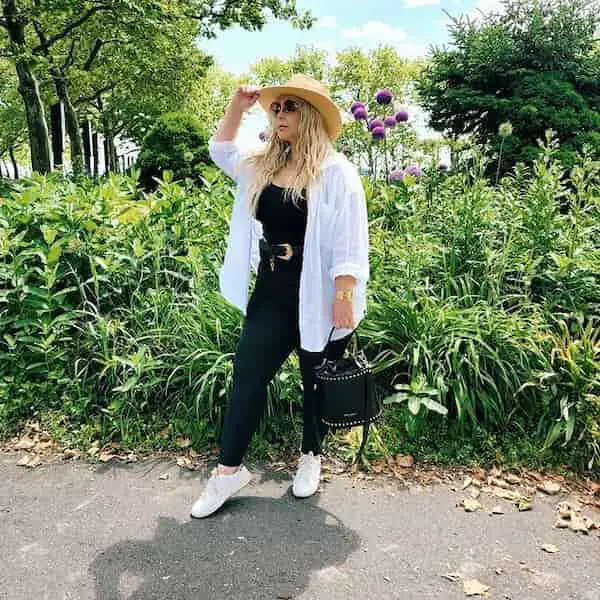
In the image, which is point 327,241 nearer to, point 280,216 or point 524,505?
point 280,216

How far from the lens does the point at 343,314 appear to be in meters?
2.49

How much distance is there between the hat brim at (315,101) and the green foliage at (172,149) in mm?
6542

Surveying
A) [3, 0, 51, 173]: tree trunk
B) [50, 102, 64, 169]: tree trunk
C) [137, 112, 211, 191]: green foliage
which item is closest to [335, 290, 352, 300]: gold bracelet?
[137, 112, 211, 191]: green foliage

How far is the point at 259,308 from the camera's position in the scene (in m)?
2.70

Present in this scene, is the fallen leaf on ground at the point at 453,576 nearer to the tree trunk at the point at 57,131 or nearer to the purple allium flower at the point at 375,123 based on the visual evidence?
the purple allium flower at the point at 375,123

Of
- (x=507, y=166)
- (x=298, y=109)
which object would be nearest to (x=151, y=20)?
(x=507, y=166)

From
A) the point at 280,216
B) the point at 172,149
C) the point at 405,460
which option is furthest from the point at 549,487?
the point at 172,149

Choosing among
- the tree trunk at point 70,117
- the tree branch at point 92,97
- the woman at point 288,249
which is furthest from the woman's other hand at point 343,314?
the tree branch at point 92,97

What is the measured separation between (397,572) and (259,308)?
4.20ft

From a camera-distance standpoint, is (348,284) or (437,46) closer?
(348,284)

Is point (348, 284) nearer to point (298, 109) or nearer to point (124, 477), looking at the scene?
point (298, 109)

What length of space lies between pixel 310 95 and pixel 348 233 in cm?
62

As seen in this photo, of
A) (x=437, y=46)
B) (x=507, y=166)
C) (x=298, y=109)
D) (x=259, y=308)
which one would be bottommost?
(x=259, y=308)

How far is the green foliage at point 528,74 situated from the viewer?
764 centimetres
